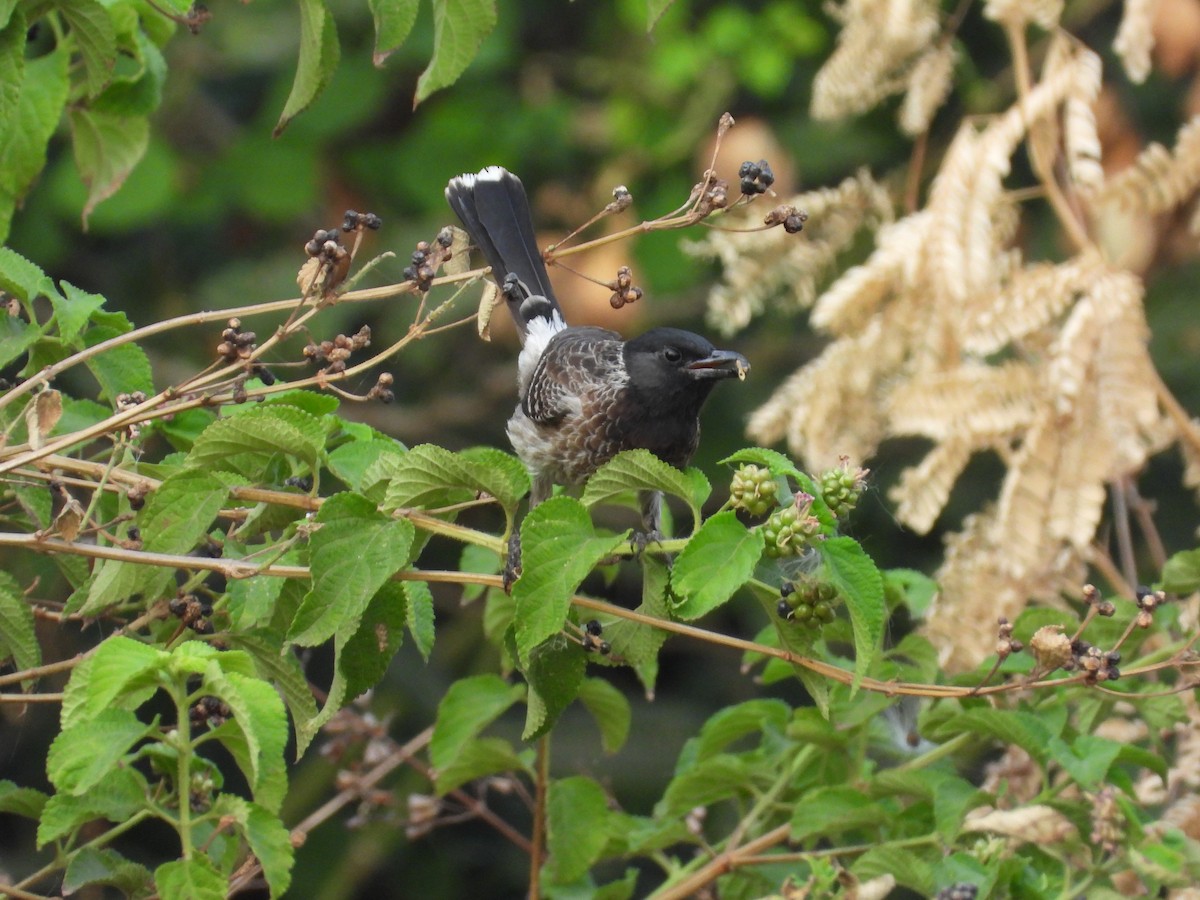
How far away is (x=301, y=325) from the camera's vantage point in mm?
2061

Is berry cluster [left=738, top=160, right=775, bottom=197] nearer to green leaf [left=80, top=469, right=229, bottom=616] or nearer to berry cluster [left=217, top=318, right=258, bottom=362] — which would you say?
berry cluster [left=217, top=318, right=258, bottom=362]

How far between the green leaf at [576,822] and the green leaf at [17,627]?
918 millimetres

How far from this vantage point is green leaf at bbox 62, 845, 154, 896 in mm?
1979

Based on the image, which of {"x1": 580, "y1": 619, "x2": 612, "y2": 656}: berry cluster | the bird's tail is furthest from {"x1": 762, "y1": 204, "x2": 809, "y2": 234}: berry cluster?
the bird's tail

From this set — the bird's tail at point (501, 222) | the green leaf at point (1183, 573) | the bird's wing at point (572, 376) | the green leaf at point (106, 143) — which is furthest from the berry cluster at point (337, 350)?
the bird's tail at point (501, 222)

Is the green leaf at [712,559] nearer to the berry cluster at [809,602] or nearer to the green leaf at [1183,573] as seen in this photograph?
the berry cluster at [809,602]

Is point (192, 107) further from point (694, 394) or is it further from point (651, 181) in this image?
point (694, 394)

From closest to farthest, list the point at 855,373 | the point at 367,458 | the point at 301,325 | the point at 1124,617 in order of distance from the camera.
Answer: the point at 301,325 → the point at 367,458 → the point at 1124,617 → the point at 855,373

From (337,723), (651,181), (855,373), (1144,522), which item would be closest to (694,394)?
(855,373)

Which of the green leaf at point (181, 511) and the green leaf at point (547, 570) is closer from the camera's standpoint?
the green leaf at point (547, 570)

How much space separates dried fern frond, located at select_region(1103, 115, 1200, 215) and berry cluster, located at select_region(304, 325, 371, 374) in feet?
6.93

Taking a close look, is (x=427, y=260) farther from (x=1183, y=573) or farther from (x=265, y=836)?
(x=1183, y=573)

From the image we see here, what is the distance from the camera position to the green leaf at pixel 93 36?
2.38 metres

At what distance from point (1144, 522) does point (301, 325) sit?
7.43 ft
